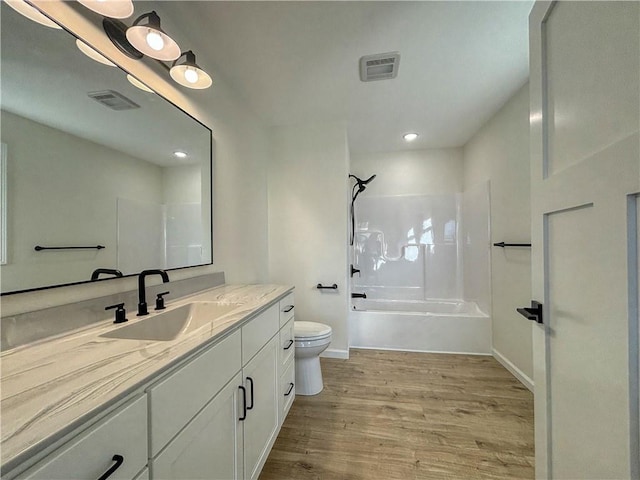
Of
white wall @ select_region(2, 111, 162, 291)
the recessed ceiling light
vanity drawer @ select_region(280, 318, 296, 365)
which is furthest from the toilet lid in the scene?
the recessed ceiling light

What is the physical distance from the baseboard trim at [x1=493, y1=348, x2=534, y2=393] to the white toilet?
5.45 feet

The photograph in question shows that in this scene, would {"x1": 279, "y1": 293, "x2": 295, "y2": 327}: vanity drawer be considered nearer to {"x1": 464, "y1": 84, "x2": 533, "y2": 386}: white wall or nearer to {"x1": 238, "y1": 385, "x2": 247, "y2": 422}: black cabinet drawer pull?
{"x1": 238, "y1": 385, "x2": 247, "y2": 422}: black cabinet drawer pull

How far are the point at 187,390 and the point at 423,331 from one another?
267 cm

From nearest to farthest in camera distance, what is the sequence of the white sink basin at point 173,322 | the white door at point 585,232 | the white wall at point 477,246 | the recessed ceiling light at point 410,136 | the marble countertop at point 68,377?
the marble countertop at point 68,377 < the white door at point 585,232 < the white sink basin at point 173,322 < the white wall at point 477,246 < the recessed ceiling light at point 410,136

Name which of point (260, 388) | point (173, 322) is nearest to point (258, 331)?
point (260, 388)

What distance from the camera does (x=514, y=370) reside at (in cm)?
232

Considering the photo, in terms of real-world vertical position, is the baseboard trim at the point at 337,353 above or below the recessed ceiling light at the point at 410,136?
below

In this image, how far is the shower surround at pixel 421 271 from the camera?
2.87 meters

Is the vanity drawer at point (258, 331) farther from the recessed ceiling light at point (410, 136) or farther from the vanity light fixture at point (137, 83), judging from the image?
the recessed ceiling light at point (410, 136)

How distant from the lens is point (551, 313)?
2.78 feet

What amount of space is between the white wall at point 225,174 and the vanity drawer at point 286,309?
0.57 metres

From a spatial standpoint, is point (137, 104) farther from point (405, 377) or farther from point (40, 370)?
point (405, 377)

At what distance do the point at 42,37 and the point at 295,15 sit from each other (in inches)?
44.0

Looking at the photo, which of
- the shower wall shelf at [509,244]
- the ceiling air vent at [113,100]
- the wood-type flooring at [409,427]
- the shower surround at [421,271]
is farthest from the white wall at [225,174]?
the shower wall shelf at [509,244]
